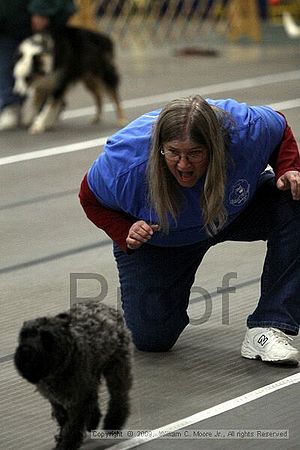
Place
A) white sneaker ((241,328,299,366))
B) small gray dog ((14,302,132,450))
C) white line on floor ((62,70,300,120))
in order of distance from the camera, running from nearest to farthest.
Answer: small gray dog ((14,302,132,450)), white sneaker ((241,328,299,366)), white line on floor ((62,70,300,120))

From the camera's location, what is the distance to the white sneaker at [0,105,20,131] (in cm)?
797

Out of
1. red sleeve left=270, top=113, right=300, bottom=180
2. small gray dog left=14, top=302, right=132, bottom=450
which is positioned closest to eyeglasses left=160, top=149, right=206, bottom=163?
red sleeve left=270, top=113, right=300, bottom=180

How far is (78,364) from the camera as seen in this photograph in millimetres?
2539

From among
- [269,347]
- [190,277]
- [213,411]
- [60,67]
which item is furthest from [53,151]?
[213,411]

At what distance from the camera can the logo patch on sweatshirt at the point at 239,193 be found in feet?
10.7

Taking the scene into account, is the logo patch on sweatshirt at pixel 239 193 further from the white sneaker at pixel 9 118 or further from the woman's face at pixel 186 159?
the white sneaker at pixel 9 118

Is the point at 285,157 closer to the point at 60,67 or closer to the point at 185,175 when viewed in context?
the point at 185,175

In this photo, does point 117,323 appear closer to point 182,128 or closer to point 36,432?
point 36,432

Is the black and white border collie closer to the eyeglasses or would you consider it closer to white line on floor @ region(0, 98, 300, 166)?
white line on floor @ region(0, 98, 300, 166)

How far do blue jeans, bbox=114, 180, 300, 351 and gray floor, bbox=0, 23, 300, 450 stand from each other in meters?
0.11

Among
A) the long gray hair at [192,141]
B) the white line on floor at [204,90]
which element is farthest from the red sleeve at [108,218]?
the white line on floor at [204,90]

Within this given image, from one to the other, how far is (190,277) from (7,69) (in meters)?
4.91

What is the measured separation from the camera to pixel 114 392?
2748mm

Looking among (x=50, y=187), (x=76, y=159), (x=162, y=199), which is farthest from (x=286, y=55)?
(x=162, y=199)
